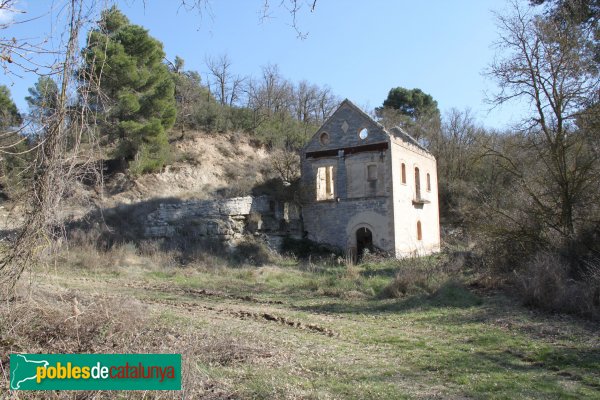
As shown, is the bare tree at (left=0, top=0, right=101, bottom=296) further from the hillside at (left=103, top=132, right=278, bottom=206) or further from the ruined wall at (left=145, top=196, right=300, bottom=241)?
the hillside at (left=103, top=132, right=278, bottom=206)

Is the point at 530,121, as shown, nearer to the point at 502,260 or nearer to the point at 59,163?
the point at 502,260

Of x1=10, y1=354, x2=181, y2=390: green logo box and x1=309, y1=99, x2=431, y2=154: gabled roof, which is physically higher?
x1=309, y1=99, x2=431, y2=154: gabled roof

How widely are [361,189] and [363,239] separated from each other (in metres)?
2.89

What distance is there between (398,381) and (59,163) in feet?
15.0

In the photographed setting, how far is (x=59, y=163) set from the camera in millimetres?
4961

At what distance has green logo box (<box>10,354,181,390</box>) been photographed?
408 cm

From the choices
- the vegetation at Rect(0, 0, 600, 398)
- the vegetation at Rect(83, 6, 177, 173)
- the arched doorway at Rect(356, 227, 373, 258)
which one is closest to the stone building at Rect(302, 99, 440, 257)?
the arched doorway at Rect(356, 227, 373, 258)

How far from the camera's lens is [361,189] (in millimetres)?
24047

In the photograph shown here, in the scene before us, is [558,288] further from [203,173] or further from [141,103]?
[203,173]

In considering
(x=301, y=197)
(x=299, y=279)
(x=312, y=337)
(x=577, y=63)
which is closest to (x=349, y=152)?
(x=301, y=197)

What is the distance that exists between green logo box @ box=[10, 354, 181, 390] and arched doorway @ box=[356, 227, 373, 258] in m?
20.8

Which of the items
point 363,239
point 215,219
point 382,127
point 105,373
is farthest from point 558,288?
point 215,219

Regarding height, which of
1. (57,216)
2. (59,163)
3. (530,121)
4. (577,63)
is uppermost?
(577,63)

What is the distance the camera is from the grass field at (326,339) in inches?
204
